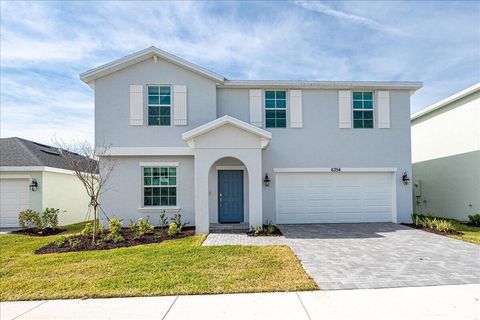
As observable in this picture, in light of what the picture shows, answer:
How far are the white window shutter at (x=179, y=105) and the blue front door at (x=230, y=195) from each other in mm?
2780

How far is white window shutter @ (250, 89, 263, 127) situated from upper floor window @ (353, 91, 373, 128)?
4.39m

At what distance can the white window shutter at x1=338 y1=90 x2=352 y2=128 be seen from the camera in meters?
12.8

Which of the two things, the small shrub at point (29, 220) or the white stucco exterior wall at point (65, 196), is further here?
the white stucco exterior wall at point (65, 196)

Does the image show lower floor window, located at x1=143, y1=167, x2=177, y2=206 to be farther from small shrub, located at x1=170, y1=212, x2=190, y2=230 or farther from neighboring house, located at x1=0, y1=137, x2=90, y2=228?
neighboring house, located at x1=0, y1=137, x2=90, y2=228

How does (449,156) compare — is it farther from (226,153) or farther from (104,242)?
(104,242)

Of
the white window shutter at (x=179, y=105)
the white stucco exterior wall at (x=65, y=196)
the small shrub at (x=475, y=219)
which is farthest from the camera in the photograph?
the white stucco exterior wall at (x=65, y=196)

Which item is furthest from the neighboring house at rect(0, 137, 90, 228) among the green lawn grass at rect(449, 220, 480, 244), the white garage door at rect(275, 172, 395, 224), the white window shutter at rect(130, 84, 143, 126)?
the green lawn grass at rect(449, 220, 480, 244)

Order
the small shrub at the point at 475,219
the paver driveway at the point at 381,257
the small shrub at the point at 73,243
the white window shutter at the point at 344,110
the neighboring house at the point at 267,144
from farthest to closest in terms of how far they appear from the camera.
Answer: the white window shutter at the point at 344,110 → the small shrub at the point at 475,219 → the neighboring house at the point at 267,144 → the small shrub at the point at 73,243 → the paver driveway at the point at 381,257

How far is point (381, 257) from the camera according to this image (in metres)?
7.32

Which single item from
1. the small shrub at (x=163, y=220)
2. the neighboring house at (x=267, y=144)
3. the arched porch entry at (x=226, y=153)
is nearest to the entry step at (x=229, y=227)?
the neighboring house at (x=267, y=144)

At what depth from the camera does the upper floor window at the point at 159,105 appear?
12242 mm

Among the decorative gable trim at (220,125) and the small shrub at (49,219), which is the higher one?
the decorative gable trim at (220,125)

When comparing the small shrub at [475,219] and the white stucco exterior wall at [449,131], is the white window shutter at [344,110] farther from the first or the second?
the small shrub at [475,219]

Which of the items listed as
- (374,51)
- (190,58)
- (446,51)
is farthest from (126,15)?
(446,51)
